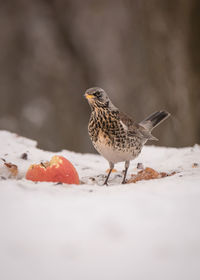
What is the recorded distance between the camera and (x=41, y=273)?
1.52 m

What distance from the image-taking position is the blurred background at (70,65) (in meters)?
7.32

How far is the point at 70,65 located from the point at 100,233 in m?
6.39

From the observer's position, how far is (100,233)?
173 cm

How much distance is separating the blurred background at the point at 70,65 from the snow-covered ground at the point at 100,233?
5072mm

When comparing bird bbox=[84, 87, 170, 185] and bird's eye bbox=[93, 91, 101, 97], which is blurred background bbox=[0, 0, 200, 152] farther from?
bird's eye bbox=[93, 91, 101, 97]

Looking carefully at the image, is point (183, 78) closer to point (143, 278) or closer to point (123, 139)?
point (123, 139)

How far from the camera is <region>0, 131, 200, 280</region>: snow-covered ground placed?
1.55 meters

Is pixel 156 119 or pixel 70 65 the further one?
pixel 70 65

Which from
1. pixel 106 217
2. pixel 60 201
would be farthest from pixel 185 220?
pixel 60 201

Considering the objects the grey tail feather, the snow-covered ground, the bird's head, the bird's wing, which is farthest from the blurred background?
the snow-covered ground

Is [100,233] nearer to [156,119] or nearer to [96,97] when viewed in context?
[96,97]

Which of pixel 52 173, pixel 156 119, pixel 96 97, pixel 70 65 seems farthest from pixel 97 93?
pixel 70 65

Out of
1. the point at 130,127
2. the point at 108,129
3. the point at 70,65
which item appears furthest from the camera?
the point at 70,65

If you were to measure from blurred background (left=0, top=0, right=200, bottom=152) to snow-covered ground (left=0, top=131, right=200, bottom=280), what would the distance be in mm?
5072
